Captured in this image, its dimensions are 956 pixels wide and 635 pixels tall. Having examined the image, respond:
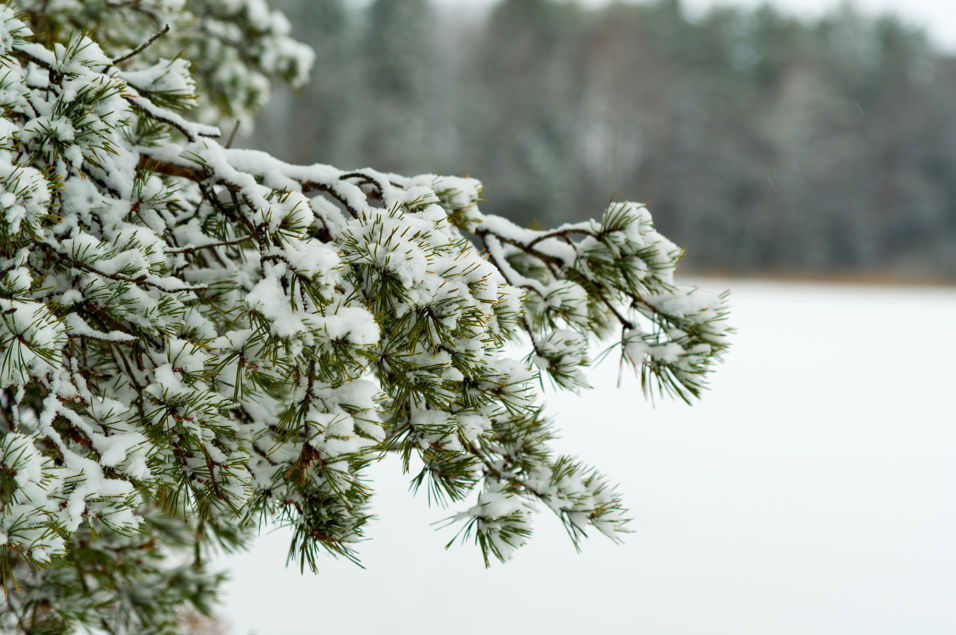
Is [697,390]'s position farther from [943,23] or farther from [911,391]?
[943,23]

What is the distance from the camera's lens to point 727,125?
22.6m

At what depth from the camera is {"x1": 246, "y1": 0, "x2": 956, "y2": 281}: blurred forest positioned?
846 inches

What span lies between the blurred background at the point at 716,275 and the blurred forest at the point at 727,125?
0.29ft

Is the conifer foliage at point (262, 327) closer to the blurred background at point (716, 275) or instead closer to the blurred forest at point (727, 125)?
the blurred background at point (716, 275)

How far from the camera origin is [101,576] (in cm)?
205

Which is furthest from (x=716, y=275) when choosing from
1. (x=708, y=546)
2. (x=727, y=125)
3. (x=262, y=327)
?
(x=262, y=327)

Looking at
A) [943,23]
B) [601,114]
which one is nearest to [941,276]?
[943,23]

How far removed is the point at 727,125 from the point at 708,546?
67.5 ft

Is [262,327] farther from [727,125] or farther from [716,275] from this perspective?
[727,125]

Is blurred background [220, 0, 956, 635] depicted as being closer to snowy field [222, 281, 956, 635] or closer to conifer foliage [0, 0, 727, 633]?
snowy field [222, 281, 956, 635]

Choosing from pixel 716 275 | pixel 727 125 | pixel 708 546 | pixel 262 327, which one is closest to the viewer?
pixel 262 327

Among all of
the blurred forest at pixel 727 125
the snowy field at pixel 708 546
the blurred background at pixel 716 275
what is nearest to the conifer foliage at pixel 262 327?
the blurred background at pixel 716 275

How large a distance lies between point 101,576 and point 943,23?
3120 centimetres

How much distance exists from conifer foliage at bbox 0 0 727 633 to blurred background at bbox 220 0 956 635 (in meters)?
0.27
